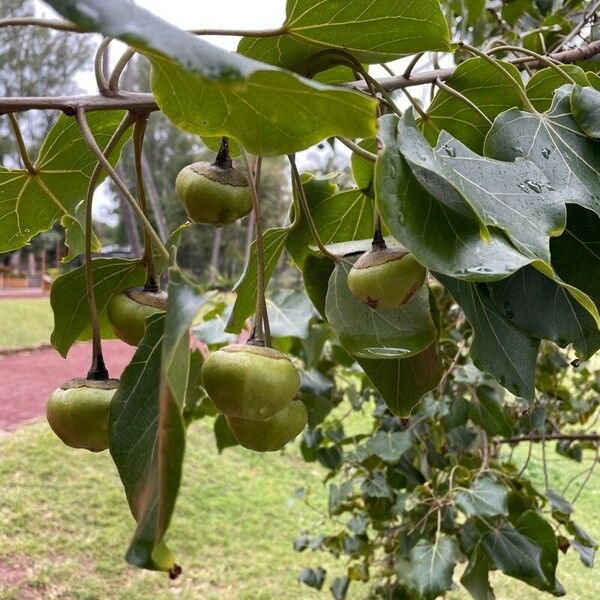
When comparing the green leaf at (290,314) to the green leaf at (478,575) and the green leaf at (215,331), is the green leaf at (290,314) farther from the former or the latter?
the green leaf at (478,575)

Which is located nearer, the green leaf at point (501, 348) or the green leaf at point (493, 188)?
the green leaf at point (493, 188)

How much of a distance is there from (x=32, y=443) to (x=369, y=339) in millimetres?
3922

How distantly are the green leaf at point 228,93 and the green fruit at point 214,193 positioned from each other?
0.34 feet

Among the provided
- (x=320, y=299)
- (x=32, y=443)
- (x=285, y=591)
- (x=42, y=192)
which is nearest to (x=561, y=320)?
(x=320, y=299)

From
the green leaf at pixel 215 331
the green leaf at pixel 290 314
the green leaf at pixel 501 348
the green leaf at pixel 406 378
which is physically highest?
the green leaf at pixel 501 348

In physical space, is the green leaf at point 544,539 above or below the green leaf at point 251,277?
below

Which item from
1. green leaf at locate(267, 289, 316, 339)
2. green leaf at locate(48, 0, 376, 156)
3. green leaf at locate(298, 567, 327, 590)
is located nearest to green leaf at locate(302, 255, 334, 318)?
green leaf at locate(48, 0, 376, 156)

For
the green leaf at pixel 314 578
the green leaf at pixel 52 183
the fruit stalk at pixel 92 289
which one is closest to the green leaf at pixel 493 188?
the fruit stalk at pixel 92 289

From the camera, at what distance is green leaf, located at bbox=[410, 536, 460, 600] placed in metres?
1.07

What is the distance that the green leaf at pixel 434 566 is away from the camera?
1.07 metres

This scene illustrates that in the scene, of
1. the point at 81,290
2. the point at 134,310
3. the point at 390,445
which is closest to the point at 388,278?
the point at 134,310

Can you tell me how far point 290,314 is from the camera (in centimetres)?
120

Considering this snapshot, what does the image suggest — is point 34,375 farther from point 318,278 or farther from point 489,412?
point 318,278

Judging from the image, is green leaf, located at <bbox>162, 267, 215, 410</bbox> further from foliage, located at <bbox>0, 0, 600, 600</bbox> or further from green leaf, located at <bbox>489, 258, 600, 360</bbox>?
green leaf, located at <bbox>489, 258, 600, 360</bbox>
